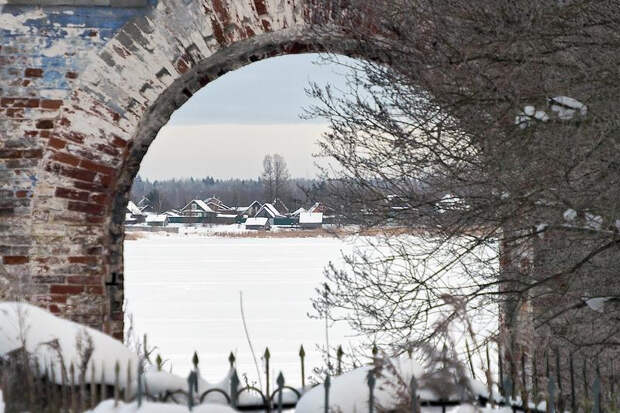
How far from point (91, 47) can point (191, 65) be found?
→ 25.7 inches

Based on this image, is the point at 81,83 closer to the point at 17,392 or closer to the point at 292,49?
the point at 292,49

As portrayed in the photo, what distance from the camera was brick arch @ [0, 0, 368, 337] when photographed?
5.63 m

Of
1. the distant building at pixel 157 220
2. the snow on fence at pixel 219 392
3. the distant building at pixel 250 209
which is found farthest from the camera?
the distant building at pixel 250 209

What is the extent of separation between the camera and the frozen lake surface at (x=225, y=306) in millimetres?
10680

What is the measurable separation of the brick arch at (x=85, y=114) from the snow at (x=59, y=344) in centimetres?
283

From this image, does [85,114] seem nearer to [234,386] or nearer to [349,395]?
[234,386]

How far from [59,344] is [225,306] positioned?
13544mm

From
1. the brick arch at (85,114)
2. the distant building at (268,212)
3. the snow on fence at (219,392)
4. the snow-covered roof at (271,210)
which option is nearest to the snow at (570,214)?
the brick arch at (85,114)

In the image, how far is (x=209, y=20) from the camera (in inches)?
223

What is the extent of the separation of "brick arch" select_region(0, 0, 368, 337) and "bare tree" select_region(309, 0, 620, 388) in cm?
78

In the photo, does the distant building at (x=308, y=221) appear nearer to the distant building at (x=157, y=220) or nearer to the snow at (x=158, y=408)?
the distant building at (x=157, y=220)

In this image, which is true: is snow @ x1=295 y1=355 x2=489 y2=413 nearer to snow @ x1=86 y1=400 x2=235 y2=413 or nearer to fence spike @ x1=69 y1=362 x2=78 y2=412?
snow @ x1=86 y1=400 x2=235 y2=413

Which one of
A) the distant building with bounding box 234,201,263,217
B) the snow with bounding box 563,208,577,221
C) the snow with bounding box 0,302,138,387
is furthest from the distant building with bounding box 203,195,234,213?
the snow with bounding box 0,302,138,387

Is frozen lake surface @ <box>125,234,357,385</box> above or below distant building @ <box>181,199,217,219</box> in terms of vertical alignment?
below
